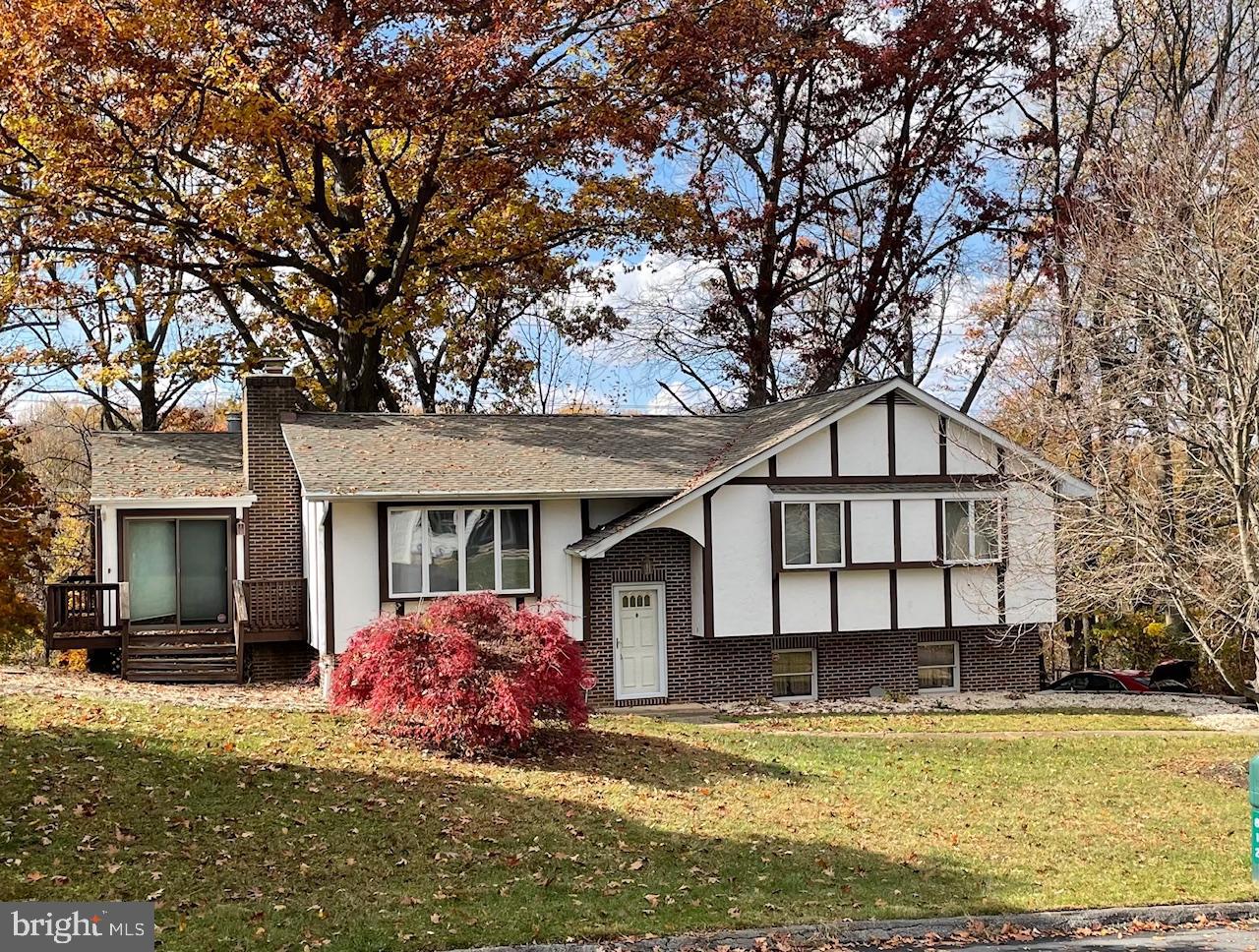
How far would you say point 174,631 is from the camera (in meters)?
24.6

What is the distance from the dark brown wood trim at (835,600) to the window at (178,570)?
41.5 feet

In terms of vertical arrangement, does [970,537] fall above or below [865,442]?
below

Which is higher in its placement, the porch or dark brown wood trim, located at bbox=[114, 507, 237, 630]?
dark brown wood trim, located at bbox=[114, 507, 237, 630]

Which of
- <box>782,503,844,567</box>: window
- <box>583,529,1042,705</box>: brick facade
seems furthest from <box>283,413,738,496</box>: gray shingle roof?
<box>782,503,844,567</box>: window

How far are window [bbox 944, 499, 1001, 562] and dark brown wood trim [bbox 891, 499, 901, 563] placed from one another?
1057 millimetres

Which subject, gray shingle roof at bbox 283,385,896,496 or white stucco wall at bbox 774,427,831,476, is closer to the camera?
gray shingle roof at bbox 283,385,896,496

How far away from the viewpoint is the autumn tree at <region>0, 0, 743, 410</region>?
25703mm

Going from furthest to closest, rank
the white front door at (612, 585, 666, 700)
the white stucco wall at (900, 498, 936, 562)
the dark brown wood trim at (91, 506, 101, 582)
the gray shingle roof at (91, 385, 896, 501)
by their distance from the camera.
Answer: the dark brown wood trim at (91, 506, 101, 582), the white stucco wall at (900, 498, 936, 562), the white front door at (612, 585, 666, 700), the gray shingle roof at (91, 385, 896, 501)

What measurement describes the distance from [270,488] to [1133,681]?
65.6ft

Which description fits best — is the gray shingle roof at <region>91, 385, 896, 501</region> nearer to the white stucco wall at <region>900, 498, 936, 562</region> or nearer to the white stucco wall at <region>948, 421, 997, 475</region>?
the white stucco wall at <region>948, 421, 997, 475</region>

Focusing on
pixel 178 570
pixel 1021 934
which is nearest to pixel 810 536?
pixel 178 570

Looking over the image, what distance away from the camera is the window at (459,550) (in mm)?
21953

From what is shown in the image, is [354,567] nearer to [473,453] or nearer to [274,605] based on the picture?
[473,453]

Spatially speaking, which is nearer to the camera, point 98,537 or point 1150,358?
point 1150,358
